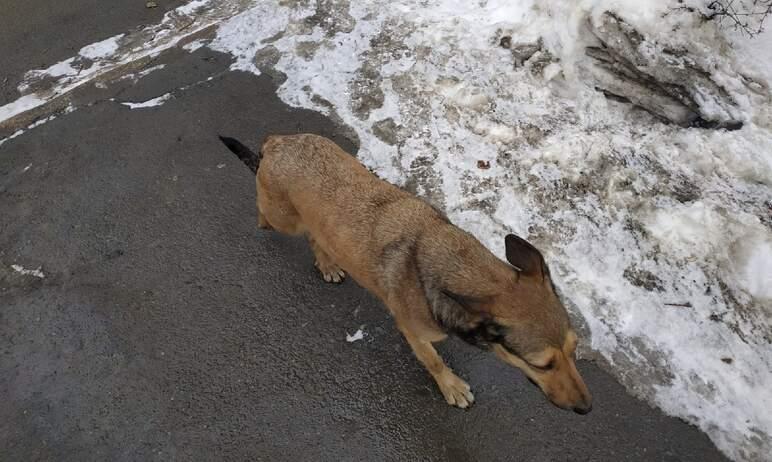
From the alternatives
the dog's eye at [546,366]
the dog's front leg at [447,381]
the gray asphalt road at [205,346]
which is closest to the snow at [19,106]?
the gray asphalt road at [205,346]

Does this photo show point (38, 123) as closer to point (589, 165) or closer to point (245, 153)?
point (245, 153)

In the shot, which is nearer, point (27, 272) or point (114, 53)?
point (27, 272)

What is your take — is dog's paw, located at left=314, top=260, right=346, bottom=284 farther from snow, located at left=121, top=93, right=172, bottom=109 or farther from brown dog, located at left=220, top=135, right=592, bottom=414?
snow, located at left=121, top=93, right=172, bottom=109

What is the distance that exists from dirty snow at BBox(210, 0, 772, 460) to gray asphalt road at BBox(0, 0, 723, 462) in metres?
0.36

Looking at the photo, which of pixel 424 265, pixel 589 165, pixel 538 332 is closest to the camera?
pixel 538 332

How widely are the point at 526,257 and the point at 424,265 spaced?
0.60 meters

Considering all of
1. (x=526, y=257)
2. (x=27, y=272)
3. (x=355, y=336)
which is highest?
(x=526, y=257)

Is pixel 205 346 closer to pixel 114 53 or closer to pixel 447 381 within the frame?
pixel 447 381

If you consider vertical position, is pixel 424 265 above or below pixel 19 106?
above

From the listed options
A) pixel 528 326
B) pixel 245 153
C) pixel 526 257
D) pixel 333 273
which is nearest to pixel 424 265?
pixel 526 257

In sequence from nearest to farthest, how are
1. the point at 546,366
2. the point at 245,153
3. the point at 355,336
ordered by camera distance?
the point at 546,366, the point at 355,336, the point at 245,153

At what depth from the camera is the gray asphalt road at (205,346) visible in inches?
133

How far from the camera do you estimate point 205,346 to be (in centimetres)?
401

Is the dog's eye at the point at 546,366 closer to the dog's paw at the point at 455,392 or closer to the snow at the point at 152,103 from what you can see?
the dog's paw at the point at 455,392
